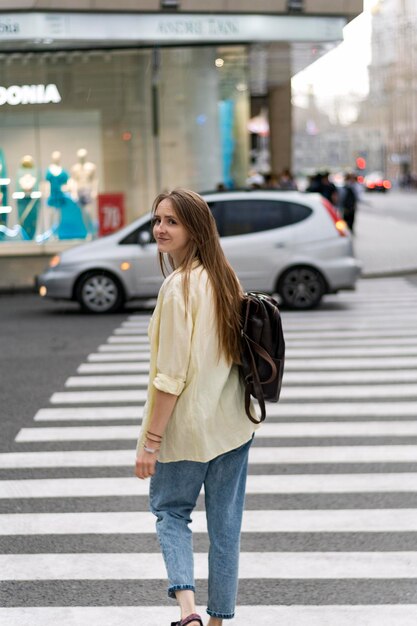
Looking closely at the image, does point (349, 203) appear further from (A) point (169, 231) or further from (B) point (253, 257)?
(A) point (169, 231)

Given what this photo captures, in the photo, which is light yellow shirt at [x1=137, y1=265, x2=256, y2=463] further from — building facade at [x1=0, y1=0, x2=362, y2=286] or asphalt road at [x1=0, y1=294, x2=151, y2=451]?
building facade at [x1=0, y1=0, x2=362, y2=286]

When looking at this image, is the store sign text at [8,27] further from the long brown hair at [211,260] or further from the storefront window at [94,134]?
the long brown hair at [211,260]

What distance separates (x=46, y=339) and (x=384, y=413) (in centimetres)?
585

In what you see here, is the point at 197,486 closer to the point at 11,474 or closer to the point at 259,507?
the point at 259,507

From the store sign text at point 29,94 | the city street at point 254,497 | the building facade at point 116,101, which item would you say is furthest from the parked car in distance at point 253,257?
the store sign text at point 29,94

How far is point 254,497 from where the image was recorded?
7070mm

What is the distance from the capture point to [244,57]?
24656mm

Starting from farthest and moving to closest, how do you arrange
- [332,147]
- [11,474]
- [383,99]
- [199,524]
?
1. [332,147]
2. [383,99]
3. [11,474]
4. [199,524]

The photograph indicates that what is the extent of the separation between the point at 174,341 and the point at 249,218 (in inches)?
504

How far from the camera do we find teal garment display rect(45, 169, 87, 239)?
2272 cm

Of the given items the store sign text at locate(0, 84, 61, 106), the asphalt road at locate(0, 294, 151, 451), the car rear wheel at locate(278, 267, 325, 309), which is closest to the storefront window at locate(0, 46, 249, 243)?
the store sign text at locate(0, 84, 61, 106)

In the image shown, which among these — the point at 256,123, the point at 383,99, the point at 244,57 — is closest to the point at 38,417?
the point at 244,57

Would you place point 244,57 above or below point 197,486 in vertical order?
above

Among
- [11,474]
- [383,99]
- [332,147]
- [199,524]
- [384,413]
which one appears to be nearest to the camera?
[199,524]
